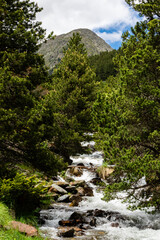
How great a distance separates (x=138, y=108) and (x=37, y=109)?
13.1ft

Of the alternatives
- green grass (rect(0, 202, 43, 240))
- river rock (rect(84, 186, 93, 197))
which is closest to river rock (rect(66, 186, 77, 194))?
river rock (rect(84, 186, 93, 197))

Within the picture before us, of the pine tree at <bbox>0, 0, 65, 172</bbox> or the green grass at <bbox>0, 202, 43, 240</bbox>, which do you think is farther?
the pine tree at <bbox>0, 0, 65, 172</bbox>

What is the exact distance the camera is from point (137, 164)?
7469 mm

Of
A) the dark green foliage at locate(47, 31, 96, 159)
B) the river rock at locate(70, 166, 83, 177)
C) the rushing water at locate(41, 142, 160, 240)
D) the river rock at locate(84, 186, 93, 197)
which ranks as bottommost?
the rushing water at locate(41, 142, 160, 240)

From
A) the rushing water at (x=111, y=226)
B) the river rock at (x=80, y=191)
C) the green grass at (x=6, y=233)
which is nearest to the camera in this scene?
the green grass at (x=6, y=233)

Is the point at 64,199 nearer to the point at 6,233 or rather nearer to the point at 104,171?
the point at 104,171

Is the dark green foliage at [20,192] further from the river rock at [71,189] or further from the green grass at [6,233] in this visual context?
the river rock at [71,189]

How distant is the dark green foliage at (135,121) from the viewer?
779 cm

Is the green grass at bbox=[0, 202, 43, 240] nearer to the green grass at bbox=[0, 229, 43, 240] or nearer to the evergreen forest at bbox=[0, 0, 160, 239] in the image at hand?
the green grass at bbox=[0, 229, 43, 240]

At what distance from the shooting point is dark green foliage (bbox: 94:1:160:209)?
7.79m

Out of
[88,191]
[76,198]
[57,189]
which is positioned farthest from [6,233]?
[88,191]

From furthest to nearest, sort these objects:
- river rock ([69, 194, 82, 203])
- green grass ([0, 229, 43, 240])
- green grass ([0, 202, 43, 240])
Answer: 1. river rock ([69, 194, 82, 203])
2. green grass ([0, 202, 43, 240])
3. green grass ([0, 229, 43, 240])

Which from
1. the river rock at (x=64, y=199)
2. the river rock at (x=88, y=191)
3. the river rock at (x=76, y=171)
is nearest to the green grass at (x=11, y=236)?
the river rock at (x=64, y=199)

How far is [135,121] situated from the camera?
8812mm
